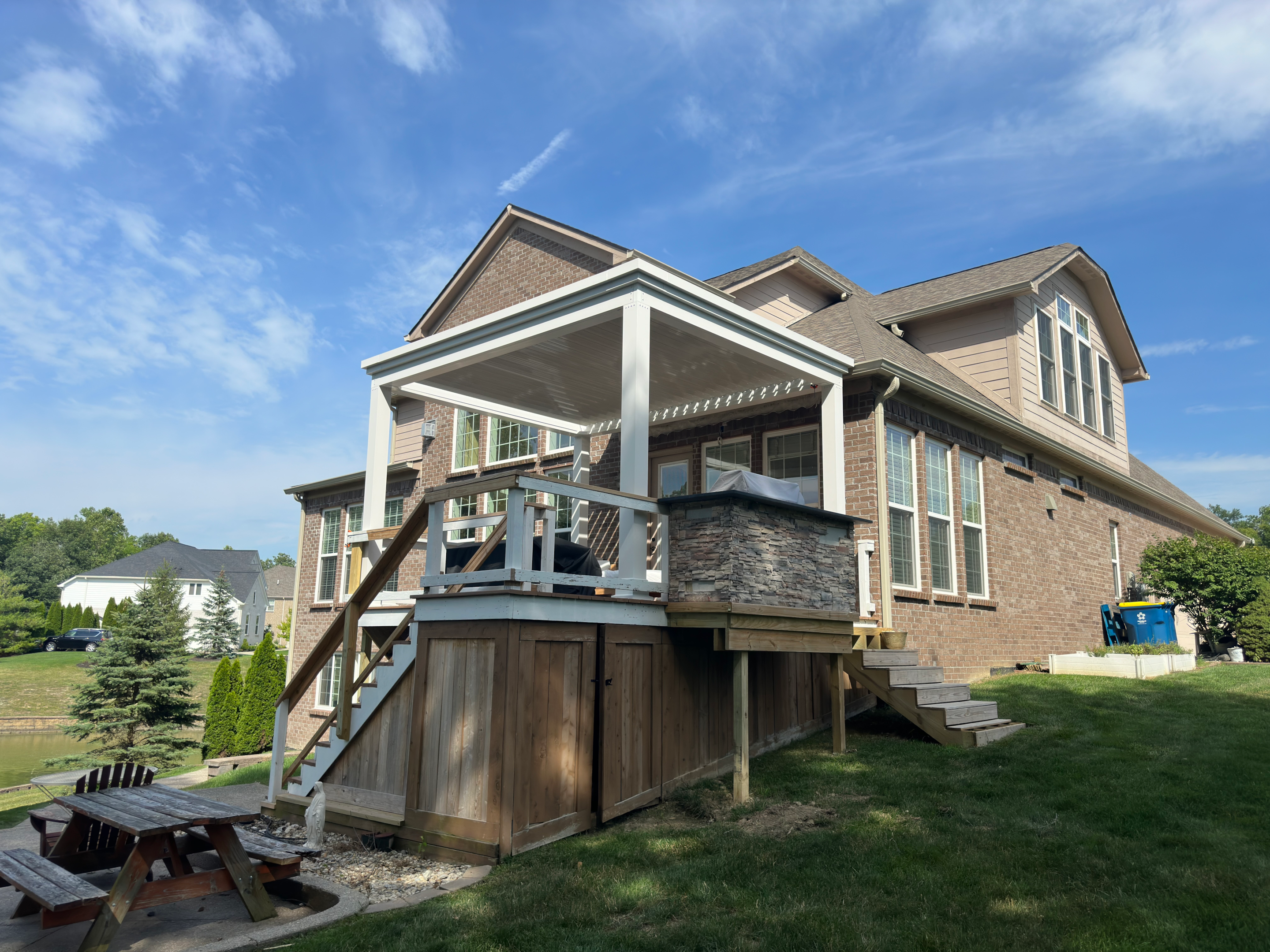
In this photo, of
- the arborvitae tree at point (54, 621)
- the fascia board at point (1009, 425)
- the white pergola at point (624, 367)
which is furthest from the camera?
the arborvitae tree at point (54, 621)

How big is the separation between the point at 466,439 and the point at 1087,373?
1183 cm

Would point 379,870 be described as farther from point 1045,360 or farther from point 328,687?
point 1045,360

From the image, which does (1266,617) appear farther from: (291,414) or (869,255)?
(291,414)

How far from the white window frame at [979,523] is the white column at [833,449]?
109 inches

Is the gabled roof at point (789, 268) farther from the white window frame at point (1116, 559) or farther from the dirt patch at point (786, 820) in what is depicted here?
the dirt patch at point (786, 820)

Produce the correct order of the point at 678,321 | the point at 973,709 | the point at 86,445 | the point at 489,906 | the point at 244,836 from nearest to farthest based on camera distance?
the point at 489,906
the point at 244,836
the point at 678,321
the point at 973,709
the point at 86,445

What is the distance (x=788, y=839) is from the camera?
542 centimetres

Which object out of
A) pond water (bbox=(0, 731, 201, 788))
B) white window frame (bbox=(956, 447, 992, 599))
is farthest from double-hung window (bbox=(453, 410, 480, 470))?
pond water (bbox=(0, 731, 201, 788))

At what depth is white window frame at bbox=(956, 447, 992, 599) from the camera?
445 inches

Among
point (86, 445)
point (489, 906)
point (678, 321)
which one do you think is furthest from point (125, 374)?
point (489, 906)

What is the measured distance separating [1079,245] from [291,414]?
21333 mm

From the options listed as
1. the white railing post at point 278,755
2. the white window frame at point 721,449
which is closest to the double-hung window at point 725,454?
the white window frame at point 721,449

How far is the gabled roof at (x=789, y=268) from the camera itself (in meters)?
12.9

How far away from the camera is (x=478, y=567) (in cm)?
611
